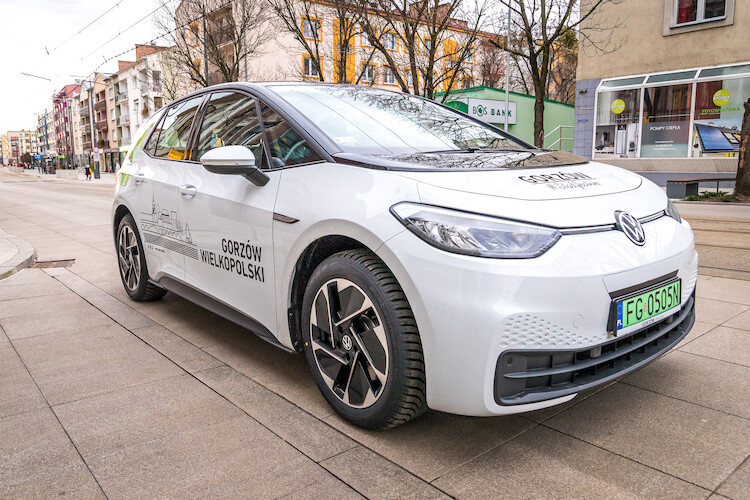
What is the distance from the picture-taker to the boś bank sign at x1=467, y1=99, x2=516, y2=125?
80.6 feet

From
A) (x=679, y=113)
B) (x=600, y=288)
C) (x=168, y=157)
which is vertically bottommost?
(x=600, y=288)

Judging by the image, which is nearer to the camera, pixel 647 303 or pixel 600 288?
pixel 600 288

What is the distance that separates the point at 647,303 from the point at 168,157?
3132mm

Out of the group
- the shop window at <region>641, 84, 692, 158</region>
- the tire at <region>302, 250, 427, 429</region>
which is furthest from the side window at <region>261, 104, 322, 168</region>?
the shop window at <region>641, 84, 692, 158</region>

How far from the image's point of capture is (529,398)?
2.01 m

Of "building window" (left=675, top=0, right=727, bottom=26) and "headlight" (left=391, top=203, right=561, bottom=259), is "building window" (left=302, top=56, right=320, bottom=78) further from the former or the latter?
"headlight" (left=391, top=203, right=561, bottom=259)

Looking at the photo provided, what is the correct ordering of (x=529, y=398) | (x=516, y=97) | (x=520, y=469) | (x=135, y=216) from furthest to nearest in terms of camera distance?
(x=516, y=97) → (x=135, y=216) → (x=520, y=469) → (x=529, y=398)

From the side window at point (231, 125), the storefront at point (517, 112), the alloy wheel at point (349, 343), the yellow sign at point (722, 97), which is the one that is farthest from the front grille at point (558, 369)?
the storefront at point (517, 112)

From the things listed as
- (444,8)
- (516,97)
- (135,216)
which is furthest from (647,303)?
(516,97)

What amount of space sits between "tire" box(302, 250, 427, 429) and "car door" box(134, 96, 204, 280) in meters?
1.31

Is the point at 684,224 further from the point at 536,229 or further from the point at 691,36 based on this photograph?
the point at 691,36

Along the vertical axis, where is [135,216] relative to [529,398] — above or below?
above

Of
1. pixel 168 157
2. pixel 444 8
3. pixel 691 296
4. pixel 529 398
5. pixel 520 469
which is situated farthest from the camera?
pixel 444 8

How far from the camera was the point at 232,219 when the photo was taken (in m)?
3.04
